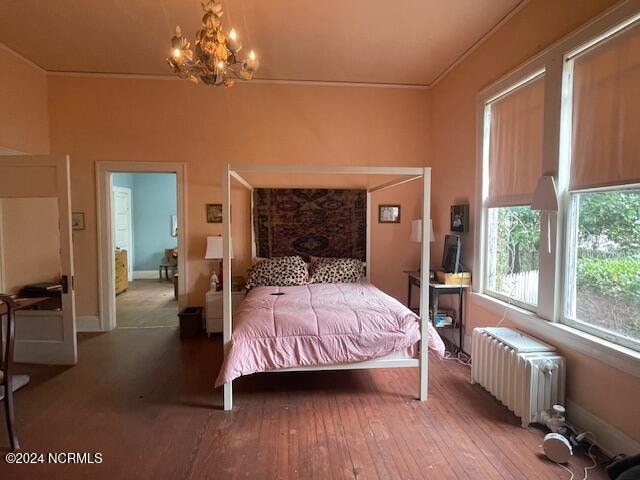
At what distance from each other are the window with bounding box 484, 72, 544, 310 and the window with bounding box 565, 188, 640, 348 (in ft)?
1.17

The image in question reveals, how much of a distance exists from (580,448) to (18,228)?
4940 millimetres

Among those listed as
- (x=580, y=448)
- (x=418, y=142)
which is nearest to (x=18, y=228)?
(x=418, y=142)

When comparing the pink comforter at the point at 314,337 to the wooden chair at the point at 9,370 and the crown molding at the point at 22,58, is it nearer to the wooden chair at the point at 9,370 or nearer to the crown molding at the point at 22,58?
the wooden chair at the point at 9,370

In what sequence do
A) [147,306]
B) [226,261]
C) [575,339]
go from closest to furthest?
[575,339] < [226,261] < [147,306]

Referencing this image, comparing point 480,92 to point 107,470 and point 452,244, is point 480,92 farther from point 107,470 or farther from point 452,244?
point 107,470

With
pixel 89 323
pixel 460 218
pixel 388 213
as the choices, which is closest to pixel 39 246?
pixel 89 323

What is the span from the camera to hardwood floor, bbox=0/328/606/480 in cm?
189

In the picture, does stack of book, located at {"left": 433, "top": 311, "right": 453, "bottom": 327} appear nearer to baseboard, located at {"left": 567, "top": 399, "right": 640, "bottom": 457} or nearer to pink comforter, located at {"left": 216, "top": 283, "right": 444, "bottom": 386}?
pink comforter, located at {"left": 216, "top": 283, "right": 444, "bottom": 386}

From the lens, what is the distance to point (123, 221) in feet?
25.3

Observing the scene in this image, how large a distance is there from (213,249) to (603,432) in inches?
146

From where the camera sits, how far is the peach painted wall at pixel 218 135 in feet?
13.5

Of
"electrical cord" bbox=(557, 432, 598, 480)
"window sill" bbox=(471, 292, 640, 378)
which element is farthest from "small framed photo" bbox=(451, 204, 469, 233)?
"electrical cord" bbox=(557, 432, 598, 480)

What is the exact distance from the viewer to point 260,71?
13.1 feet

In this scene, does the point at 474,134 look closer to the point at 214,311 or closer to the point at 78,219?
the point at 214,311
